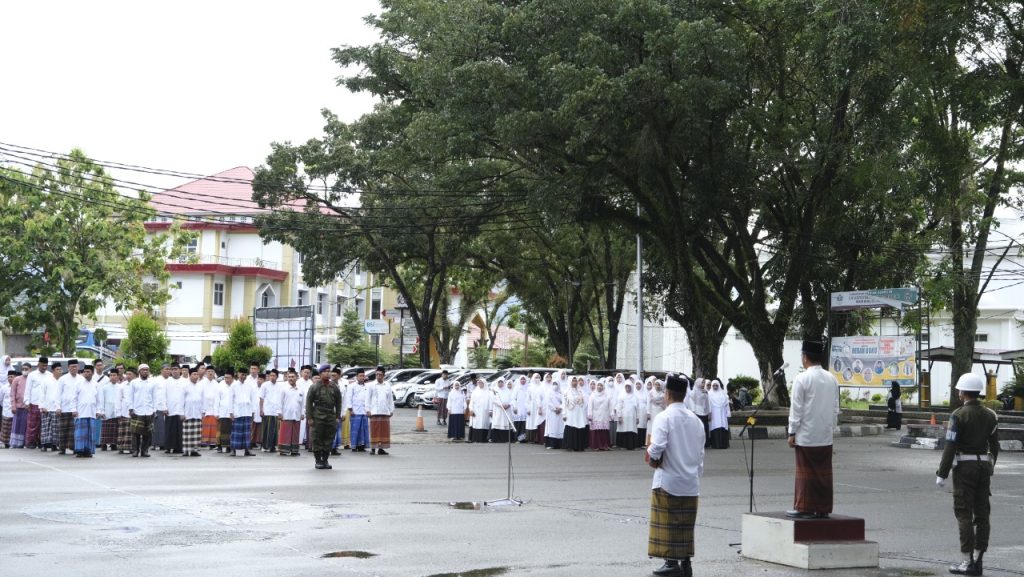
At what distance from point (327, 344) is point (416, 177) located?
34.6 metres

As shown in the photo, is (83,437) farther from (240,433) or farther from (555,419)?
(555,419)

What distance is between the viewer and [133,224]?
4547 cm

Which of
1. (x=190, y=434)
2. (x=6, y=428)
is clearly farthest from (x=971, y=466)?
(x=6, y=428)

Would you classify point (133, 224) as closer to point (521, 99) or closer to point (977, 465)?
point (521, 99)

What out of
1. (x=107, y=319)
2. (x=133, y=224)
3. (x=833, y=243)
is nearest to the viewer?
(x=833, y=243)

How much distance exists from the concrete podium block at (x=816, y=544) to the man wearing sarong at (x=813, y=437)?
0.19m

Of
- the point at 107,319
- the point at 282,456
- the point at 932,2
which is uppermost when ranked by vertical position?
the point at 932,2

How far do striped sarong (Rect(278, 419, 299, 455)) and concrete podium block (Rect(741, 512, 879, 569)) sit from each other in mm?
14253

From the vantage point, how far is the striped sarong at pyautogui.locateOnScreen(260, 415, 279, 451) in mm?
23578

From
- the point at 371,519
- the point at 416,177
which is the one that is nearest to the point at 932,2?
the point at 371,519

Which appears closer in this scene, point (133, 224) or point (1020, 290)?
point (133, 224)

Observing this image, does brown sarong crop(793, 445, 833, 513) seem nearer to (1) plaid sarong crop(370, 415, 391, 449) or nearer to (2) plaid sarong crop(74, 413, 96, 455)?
(1) plaid sarong crop(370, 415, 391, 449)

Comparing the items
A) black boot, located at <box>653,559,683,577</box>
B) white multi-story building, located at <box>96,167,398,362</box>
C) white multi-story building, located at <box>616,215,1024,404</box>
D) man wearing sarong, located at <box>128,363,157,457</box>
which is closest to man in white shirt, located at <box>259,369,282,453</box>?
man wearing sarong, located at <box>128,363,157,457</box>

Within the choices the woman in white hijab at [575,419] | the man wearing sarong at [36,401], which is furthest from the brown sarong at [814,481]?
the man wearing sarong at [36,401]
